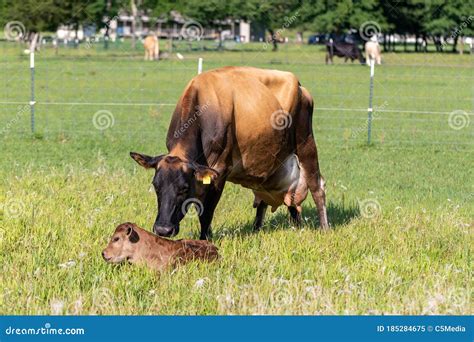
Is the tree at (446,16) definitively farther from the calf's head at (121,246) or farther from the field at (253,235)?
the calf's head at (121,246)

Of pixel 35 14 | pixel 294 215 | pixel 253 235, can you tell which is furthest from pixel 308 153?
pixel 35 14

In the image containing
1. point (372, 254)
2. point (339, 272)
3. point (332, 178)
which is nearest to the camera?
point (339, 272)

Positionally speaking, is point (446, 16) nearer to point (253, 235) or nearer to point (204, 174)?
point (253, 235)

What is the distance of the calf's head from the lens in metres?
6.38

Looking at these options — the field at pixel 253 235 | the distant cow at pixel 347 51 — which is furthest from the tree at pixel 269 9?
the field at pixel 253 235

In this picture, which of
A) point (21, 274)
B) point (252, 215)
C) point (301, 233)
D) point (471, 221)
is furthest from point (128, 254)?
point (471, 221)

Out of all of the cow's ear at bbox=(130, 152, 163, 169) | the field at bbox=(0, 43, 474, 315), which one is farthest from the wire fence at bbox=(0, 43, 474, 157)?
the cow's ear at bbox=(130, 152, 163, 169)

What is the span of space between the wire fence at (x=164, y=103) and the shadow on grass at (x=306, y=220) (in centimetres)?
649

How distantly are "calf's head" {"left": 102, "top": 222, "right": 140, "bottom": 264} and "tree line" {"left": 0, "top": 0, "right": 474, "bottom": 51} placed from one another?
45.9 metres

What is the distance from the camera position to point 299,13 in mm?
57562

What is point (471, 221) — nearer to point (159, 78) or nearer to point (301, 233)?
point (301, 233)

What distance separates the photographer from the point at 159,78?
33938mm

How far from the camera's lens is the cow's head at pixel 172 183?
269 inches

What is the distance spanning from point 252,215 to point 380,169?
502 centimetres
